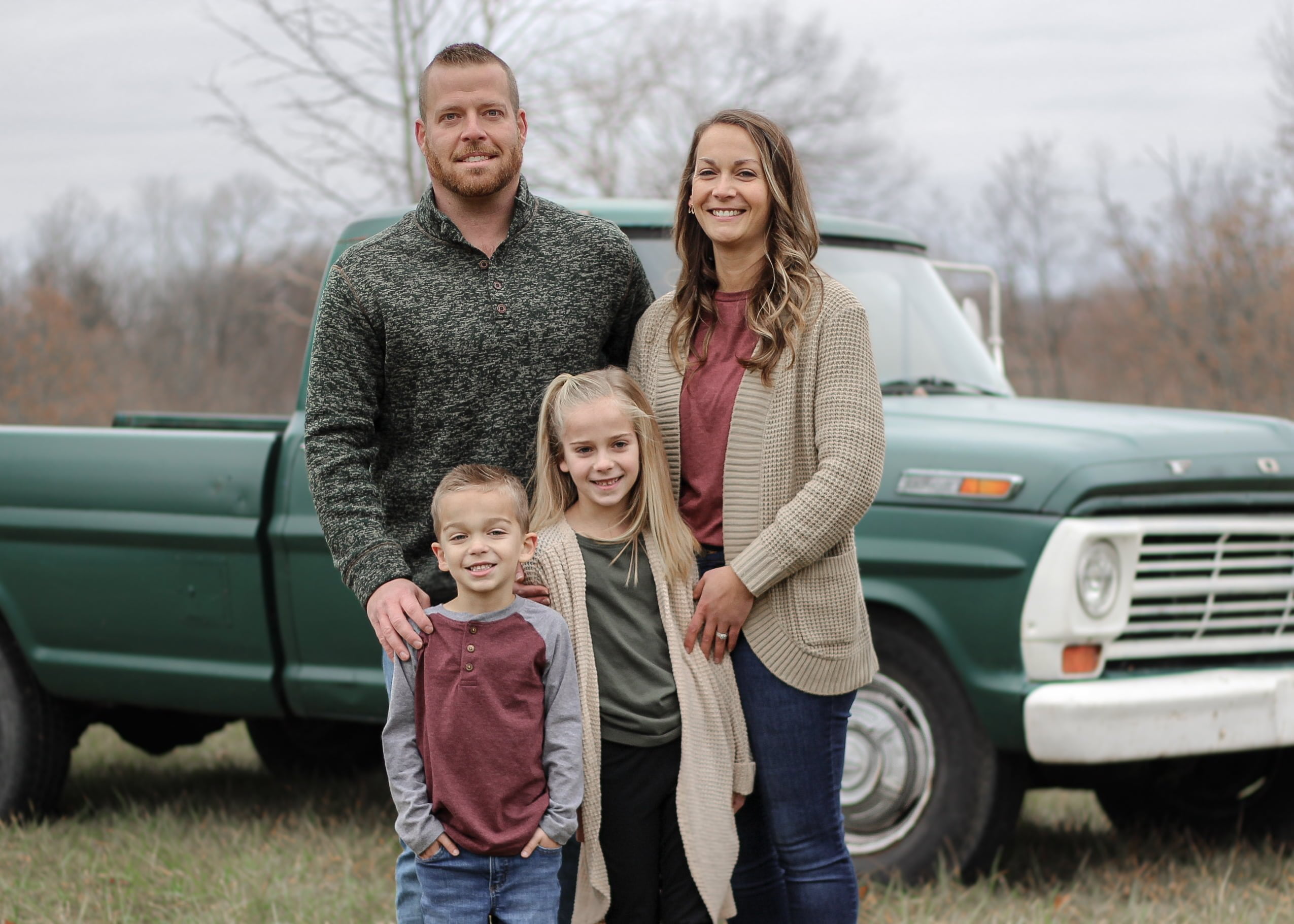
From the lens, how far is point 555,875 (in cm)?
256

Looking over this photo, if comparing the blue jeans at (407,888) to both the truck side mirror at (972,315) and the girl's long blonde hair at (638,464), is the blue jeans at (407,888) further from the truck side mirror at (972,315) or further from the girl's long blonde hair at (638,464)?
the truck side mirror at (972,315)

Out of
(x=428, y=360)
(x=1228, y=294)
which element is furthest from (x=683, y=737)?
(x=1228, y=294)

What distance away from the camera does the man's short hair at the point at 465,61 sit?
106 inches

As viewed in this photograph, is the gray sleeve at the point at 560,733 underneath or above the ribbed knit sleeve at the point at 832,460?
underneath

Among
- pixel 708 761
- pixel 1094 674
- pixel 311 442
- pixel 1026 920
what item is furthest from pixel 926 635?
pixel 311 442

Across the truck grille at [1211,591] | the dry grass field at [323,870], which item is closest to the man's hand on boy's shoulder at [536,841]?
the dry grass field at [323,870]

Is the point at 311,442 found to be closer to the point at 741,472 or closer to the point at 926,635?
the point at 741,472

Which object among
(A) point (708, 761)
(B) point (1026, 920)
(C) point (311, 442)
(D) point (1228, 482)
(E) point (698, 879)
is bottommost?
(B) point (1026, 920)

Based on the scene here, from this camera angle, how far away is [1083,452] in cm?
389

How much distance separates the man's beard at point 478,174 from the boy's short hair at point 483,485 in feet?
1.82

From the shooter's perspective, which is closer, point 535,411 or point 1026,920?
point 535,411

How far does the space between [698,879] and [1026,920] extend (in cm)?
150

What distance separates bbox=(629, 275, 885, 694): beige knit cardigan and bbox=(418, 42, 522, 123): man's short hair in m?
0.75

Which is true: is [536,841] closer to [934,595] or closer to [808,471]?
[808,471]
